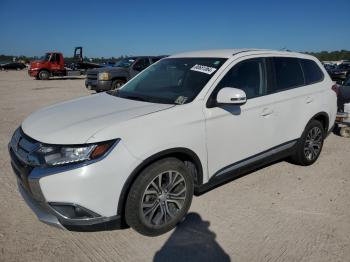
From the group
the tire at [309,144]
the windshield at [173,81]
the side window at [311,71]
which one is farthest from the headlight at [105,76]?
the tire at [309,144]

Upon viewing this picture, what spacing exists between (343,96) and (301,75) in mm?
3102

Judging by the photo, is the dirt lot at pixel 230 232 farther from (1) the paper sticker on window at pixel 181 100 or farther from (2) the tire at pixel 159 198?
(1) the paper sticker on window at pixel 181 100

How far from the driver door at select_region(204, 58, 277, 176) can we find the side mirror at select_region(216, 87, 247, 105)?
141mm

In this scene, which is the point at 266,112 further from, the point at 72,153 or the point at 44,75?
the point at 44,75

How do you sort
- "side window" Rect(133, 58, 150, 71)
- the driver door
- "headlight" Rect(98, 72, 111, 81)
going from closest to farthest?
the driver door → "headlight" Rect(98, 72, 111, 81) → "side window" Rect(133, 58, 150, 71)

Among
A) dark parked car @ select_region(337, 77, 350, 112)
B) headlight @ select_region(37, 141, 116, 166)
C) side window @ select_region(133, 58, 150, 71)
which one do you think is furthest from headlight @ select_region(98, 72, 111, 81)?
headlight @ select_region(37, 141, 116, 166)

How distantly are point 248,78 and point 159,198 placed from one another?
5.95ft

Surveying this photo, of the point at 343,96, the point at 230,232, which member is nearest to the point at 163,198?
the point at 230,232

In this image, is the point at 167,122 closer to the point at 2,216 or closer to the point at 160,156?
the point at 160,156

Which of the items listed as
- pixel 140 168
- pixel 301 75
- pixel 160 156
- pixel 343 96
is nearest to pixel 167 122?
pixel 160 156

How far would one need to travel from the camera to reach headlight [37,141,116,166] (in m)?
2.55

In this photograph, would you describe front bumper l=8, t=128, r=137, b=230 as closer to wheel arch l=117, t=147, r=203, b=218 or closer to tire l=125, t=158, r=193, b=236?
wheel arch l=117, t=147, r=203, b=218

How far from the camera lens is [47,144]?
8.69ft

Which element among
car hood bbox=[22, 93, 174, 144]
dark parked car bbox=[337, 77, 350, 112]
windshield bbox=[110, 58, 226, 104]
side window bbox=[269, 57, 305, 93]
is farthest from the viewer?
dark parked car bbox=[337, 77, 350, 112]
